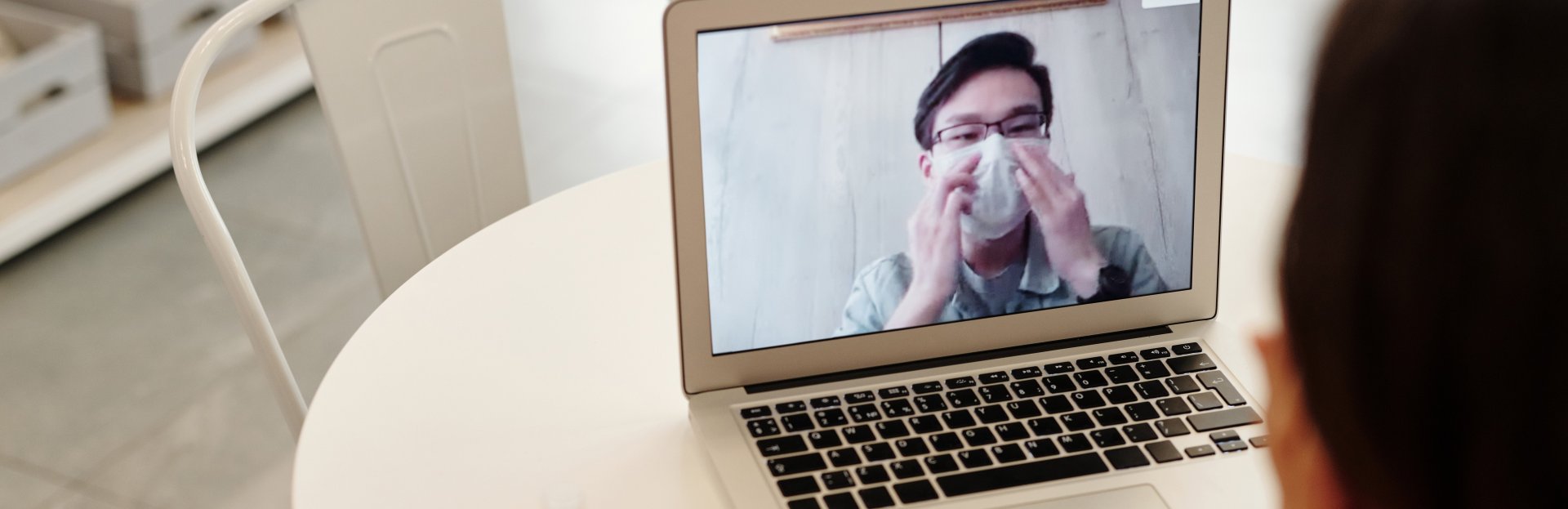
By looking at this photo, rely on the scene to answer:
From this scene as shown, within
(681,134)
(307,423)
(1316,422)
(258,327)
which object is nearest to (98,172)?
(258,327)

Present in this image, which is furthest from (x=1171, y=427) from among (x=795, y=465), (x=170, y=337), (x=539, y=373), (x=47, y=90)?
(x=47, y=90)

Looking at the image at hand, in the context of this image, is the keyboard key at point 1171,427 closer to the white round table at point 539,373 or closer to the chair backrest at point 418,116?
the white round table at point 539,373

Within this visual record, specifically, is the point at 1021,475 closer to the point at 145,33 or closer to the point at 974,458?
the point at 974,458

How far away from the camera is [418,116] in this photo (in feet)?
4.58

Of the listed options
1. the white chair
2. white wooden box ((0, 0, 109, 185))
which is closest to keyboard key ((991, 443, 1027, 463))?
the white chair

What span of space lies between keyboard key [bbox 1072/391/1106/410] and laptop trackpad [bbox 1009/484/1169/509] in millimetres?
76

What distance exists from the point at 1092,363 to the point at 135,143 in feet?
6.66

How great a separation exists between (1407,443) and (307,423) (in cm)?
71

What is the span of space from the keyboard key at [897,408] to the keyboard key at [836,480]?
7cm

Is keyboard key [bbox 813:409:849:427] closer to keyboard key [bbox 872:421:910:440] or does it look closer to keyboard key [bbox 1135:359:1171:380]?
keyboard key [bbox 872:421:910:440]

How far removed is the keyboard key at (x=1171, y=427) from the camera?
842 millimetres

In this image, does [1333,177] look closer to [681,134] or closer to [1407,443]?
[1407,443]

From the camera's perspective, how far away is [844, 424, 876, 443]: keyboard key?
32.7 inches

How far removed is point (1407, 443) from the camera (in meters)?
0.40
